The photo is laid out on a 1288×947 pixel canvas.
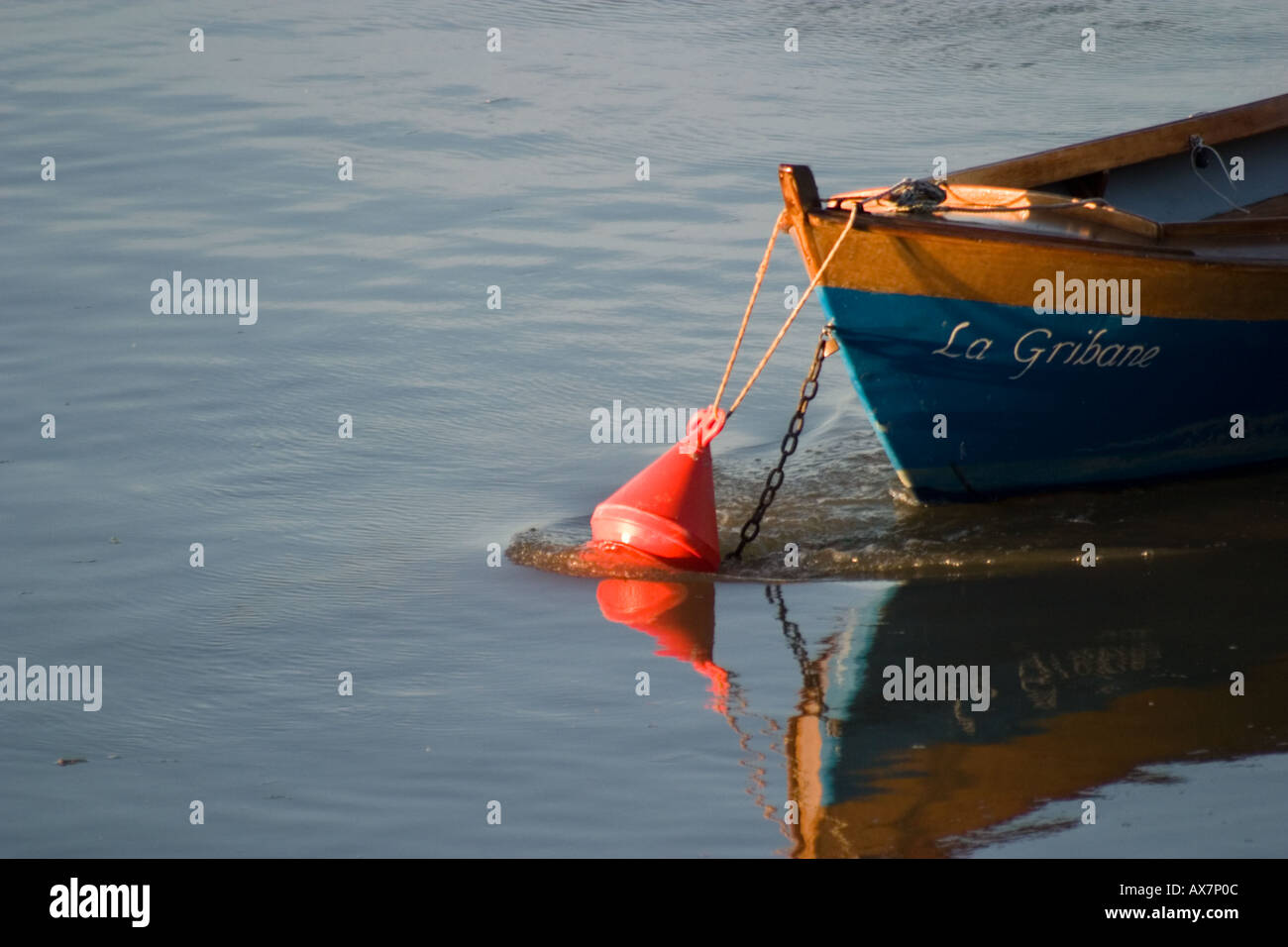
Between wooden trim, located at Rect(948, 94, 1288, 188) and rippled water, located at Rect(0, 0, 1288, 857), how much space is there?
141 cm

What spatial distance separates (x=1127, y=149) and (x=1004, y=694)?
12.3 ft

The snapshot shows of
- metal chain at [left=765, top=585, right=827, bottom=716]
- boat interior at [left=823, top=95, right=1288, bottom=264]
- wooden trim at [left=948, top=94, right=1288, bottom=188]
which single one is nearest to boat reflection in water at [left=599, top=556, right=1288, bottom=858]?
metal chain at [left=765, top=585, right=827, bottom=716]

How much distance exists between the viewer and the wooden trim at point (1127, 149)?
8.27 m

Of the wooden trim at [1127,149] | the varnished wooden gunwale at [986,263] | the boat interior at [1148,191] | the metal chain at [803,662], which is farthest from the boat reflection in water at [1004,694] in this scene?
the wooden trim at [1127,149]

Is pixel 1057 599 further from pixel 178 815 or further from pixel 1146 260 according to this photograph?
pixel 178 815

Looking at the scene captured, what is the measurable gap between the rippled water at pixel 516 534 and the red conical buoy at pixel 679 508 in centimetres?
23

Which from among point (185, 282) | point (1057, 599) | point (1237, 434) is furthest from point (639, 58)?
point (1057, 599)

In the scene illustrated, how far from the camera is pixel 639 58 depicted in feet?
50.7

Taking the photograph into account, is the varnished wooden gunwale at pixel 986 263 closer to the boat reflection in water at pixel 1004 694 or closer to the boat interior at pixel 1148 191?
the boat interior at pixel 1148 191

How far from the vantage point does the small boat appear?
6797mm

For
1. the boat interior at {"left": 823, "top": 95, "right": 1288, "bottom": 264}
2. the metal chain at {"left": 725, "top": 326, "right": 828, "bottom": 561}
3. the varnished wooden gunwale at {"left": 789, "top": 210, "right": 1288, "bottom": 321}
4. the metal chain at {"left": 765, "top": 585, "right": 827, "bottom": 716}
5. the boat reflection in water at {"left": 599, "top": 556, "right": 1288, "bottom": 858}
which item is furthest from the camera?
the boat interior at {"left": 823, "top": 95, "right": 1288, "bottom": 264}

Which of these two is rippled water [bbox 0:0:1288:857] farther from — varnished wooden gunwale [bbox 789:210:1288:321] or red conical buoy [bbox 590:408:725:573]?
varnished wooden gunwale [bbox 789:210:1288:321]

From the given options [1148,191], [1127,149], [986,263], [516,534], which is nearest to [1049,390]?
[986,263]

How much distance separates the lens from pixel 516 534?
7383mm
